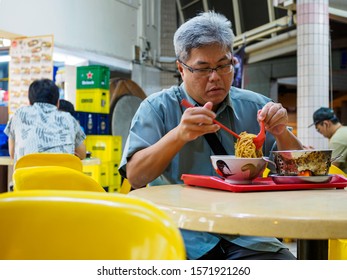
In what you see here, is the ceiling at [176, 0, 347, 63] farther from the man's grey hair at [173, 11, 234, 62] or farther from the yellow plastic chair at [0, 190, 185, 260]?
the yellow plastic chair at [0, 190, 185, 260]

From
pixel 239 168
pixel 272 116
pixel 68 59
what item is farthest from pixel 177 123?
pixel 68 59

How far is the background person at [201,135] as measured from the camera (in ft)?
4.79

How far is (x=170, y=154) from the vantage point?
1.51 metres

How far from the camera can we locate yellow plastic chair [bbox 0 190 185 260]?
582 mm

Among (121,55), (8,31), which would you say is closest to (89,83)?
(8,31)

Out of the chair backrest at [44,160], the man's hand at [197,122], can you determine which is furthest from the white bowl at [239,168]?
the chair backrest at [44,160]

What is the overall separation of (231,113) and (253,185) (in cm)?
58

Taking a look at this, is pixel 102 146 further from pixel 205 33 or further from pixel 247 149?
pixel 247 149

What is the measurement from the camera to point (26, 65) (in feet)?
19.4

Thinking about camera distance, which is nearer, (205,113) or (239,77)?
(205,113)

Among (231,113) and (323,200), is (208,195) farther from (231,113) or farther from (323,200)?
(231,113)

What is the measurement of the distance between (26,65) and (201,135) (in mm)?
5057

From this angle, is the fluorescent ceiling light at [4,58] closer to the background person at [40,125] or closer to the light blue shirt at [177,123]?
the background person at [40,125]

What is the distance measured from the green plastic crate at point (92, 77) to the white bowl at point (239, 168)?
5264 mm
